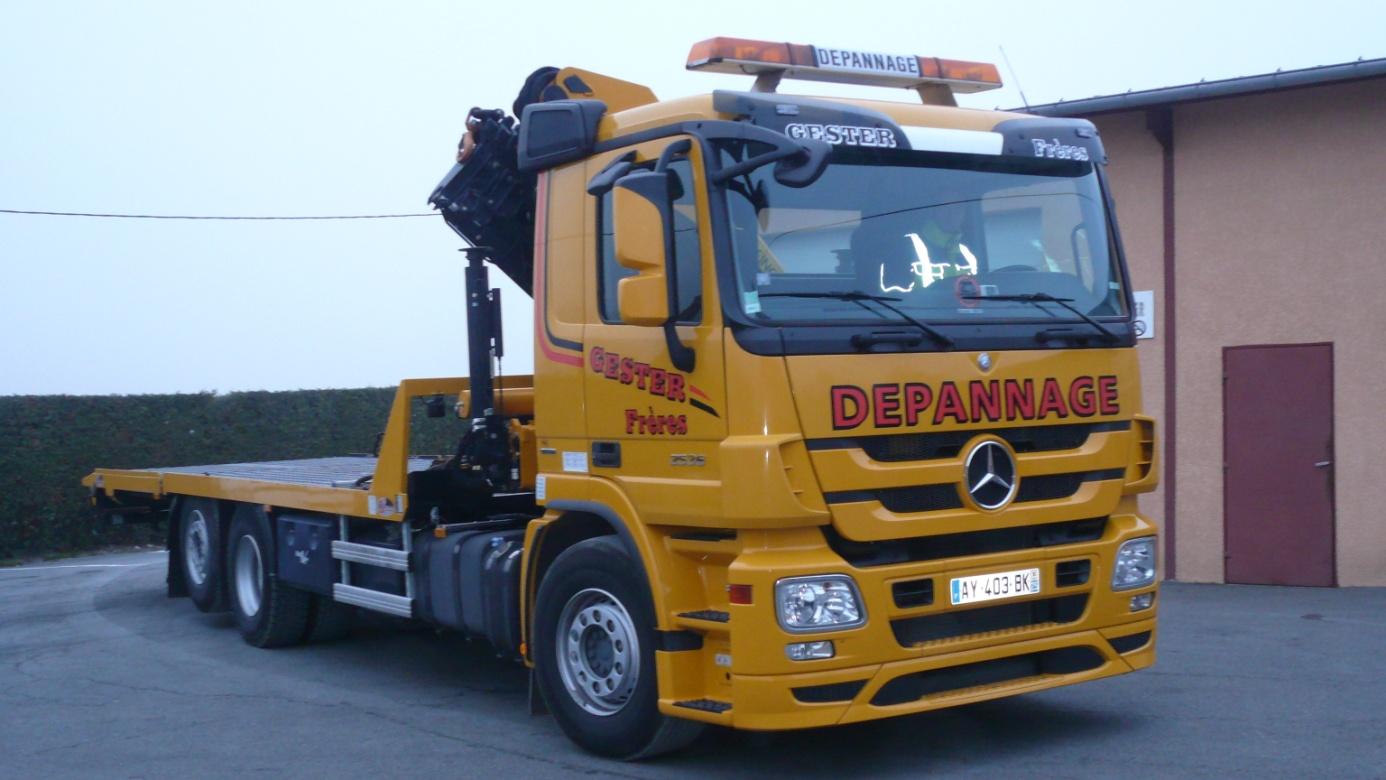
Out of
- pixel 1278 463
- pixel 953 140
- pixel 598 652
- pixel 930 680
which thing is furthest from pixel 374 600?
pixel 1278 463

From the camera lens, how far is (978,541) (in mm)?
5934

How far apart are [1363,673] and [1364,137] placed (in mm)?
5115

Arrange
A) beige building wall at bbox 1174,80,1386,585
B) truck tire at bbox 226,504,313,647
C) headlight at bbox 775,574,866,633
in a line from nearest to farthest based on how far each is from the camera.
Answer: headlight at bbox 775,574,866,633
truck tire at bbox 226,504,313,647
beige building wall at bbox 1174,80,1386,585

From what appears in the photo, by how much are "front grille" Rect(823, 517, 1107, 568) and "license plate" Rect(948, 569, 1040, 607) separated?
11cm

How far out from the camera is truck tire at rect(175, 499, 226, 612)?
10516mm

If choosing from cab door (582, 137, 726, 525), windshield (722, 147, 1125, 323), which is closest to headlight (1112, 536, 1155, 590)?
windshield (722, 147, 1125, 323)

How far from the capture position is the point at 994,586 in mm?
5859

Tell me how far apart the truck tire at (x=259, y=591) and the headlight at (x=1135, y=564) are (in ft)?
18.4

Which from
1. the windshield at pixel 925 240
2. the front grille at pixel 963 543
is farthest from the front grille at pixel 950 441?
the windshield at pixel 925 240

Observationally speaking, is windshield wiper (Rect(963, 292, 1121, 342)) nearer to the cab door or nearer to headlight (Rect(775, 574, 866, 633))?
the cab door

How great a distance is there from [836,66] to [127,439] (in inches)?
548

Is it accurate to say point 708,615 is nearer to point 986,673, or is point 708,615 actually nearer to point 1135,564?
point 986,673

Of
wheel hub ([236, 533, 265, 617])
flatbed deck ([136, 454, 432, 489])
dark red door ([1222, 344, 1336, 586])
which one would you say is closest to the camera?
flatbed deck ([136, 454, 432, 489])

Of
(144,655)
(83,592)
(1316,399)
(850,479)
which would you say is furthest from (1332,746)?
(83,592)
